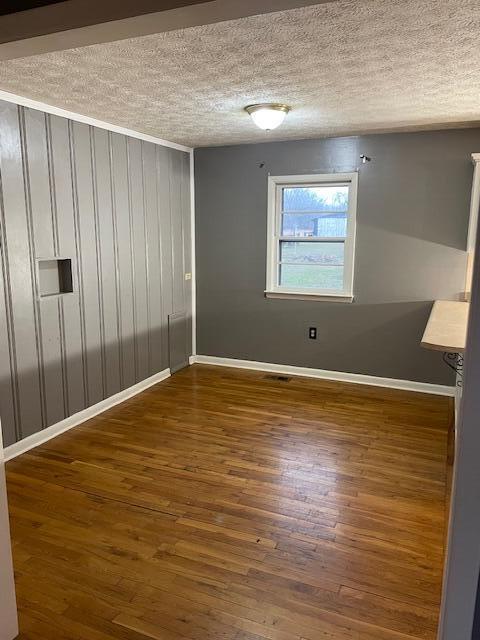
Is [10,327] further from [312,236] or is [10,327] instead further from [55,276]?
[312,236]

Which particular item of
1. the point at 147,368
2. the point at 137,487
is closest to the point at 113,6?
the point at 137,487

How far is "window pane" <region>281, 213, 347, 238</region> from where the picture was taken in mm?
4613

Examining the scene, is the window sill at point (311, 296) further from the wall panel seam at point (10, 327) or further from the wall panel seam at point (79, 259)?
A: the wall panel seam at point (10, 327)

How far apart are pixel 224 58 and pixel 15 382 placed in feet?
8.00

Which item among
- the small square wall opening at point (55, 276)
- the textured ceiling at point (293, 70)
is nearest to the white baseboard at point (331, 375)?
the small square wall opening at point (55, 276)

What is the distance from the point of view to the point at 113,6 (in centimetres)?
133

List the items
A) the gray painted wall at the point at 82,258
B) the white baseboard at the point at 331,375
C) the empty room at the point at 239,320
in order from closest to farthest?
1. the empty room at the point at 239,320
2. the gray painted wall at the point at 82,258
3. the white baseboard at the point at 331,375

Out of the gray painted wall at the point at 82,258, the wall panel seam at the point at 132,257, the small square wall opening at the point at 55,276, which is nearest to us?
the gray painted wall at the point at 82,258

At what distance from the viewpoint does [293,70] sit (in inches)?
99.4

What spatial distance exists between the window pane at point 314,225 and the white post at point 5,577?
12.4 ft

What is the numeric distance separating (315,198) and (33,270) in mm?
2833

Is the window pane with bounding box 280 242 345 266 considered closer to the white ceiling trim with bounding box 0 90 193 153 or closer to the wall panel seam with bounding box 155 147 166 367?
the wall panel seam with bounding box 155 147 166 367

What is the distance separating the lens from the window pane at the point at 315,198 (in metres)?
4.59

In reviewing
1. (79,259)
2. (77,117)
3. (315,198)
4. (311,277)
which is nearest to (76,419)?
(79,259)
